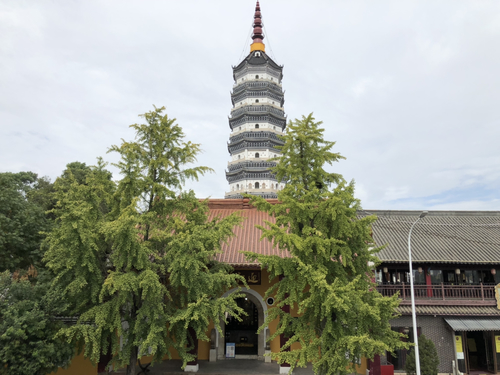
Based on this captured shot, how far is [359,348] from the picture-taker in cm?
893

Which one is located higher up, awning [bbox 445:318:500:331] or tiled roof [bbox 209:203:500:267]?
tiled roof [bbox 209:203:500:267]

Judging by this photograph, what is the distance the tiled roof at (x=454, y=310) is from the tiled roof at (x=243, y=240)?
6.41 meters

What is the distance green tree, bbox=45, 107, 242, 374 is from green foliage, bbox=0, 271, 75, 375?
21.3 inches

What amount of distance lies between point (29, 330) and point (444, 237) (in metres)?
19.1

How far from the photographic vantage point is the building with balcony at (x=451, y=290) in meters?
15.7

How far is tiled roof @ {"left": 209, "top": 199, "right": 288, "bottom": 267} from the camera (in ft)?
46.8

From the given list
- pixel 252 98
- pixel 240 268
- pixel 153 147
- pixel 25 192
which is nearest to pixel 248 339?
pixel 240 268

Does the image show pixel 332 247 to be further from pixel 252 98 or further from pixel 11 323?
pixel 252 98

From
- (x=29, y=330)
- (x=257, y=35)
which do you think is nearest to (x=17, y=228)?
(x=29, y=330)

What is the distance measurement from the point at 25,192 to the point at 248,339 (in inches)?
613

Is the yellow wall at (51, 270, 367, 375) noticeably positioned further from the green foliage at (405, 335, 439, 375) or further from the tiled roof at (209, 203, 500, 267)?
the green foliage at (405, 335, 439, 375)

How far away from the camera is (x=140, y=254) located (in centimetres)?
1007

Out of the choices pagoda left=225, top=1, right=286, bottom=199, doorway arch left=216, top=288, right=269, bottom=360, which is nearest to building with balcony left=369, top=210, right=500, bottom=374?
doorway arch left=216, top=288, right=269, bottom=360

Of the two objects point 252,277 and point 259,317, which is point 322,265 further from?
point 259,317
